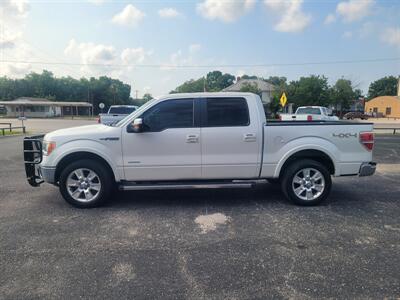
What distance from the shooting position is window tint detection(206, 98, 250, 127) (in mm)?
5246

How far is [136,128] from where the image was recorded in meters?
5.00

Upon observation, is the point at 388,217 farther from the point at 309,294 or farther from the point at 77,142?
the point at 77,142

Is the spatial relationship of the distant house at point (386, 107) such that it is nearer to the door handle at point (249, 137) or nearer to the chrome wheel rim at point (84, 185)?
the door handle at point (249, 137)

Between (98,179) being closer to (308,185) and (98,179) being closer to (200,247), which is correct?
(200,247)

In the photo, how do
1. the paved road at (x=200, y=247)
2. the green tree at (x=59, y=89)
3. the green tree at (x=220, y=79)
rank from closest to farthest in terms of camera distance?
the paved road at (x=200, y=247), the green tree at (x=59, y=89), the green tree at (x=220, y=79)

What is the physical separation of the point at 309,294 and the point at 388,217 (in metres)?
2.82

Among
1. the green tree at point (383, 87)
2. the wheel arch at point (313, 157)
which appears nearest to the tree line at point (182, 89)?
the green tree at point (383, 87)

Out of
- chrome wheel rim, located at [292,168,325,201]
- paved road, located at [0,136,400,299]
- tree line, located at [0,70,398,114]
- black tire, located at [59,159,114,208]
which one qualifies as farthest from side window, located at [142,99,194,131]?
tree line, located at [0,70,398,114]

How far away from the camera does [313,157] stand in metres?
5.50

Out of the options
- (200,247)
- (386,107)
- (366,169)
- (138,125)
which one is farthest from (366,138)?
(386,107)

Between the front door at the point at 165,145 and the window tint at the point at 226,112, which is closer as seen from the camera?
the front door at the point at 165,145

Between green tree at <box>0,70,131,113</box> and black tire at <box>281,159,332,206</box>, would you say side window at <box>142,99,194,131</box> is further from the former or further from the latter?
green tree at <box>0,70,131,113</box>

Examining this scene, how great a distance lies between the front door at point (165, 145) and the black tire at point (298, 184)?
1.55 m

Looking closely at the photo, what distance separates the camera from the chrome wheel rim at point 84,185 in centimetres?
519
